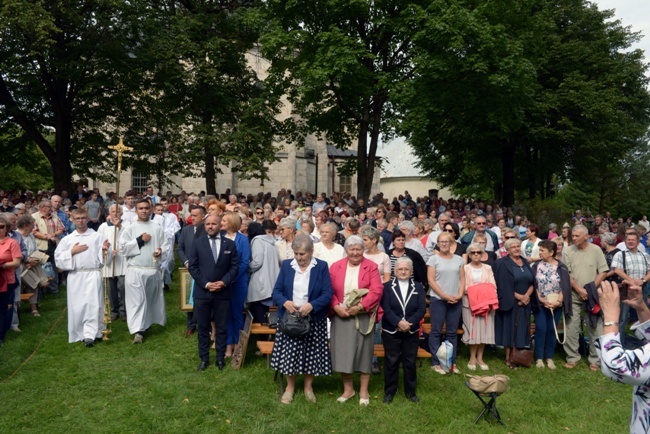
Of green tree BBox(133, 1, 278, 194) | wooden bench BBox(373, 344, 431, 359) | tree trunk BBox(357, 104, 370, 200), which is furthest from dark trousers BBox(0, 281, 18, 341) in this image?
tree trunk BBox(357, 104, 370, 200)

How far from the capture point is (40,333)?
895cm

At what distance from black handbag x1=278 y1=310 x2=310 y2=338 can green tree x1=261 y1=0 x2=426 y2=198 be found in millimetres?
15088

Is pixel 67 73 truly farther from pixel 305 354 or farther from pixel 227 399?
pixel 305 354

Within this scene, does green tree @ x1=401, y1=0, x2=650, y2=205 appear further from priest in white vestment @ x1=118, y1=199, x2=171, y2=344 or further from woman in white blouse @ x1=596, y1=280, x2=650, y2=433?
woman in white blouse @ x1=596, y1=280, x2=650, y2=433

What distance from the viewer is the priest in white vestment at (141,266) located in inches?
336

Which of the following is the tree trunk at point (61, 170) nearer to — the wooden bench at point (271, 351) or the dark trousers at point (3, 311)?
the dark trousers at point (3, 311)

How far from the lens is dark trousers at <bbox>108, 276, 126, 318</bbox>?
9578mm

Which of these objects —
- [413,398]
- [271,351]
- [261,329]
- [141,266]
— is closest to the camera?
[413,398]

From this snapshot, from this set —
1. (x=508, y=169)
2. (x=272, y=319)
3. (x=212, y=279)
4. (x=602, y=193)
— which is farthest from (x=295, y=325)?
(x=602, y=193)

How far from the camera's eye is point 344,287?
639cm

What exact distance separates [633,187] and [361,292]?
46.1 m

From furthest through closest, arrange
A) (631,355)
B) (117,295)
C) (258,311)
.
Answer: (117,295) < (258,311) < (631,355)

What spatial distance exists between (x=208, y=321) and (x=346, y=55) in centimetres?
1499

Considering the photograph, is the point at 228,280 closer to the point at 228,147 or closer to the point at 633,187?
the point at 228,147
